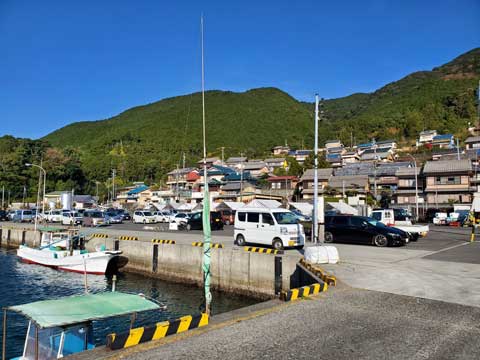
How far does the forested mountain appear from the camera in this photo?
4173 inches

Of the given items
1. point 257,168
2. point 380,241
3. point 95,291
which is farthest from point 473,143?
point 95,291

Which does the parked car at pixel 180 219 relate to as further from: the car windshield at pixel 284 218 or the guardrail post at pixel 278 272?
the guardrail post at pixel 278 272

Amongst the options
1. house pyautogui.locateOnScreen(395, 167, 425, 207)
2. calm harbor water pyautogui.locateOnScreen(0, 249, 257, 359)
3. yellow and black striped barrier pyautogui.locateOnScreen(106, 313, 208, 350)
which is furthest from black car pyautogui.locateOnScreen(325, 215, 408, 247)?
house pyautogui.locateOnScreen(395, 167, 425, 207)

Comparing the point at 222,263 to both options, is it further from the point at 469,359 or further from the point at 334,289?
the point at 469,359

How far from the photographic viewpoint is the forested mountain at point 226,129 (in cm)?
10600

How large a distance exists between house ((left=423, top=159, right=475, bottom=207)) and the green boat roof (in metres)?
54.1

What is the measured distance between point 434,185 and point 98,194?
278ft

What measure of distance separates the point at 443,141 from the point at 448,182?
46219 mm

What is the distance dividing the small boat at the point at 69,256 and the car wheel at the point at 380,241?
14.5m

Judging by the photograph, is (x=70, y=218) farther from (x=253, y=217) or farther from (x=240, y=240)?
(x=253, y=217)

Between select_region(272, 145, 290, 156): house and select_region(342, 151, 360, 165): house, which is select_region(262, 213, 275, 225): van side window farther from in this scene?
select_region(272, 145, 290, 156): house

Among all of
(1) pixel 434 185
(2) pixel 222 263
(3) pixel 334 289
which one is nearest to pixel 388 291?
(3) pixel 334 289

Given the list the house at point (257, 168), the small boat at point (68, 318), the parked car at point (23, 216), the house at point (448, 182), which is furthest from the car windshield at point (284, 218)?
the house at point (257, 168)

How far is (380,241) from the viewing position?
19562 millimetres
